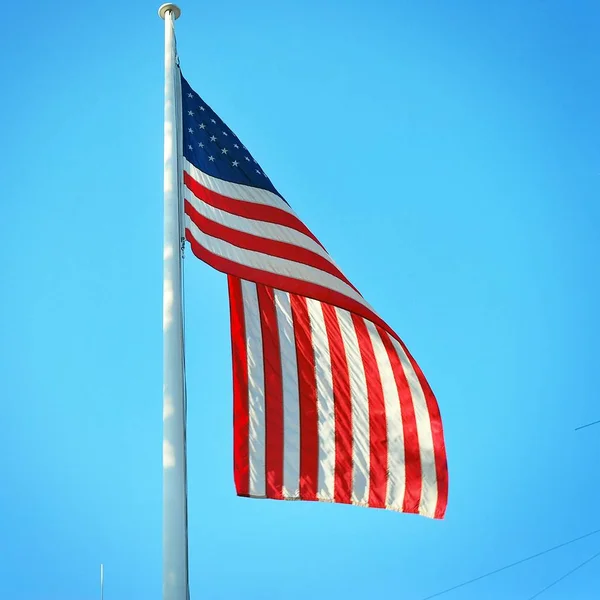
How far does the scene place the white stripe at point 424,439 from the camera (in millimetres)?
8664

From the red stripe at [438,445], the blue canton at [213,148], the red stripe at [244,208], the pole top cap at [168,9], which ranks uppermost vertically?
the pole top cap at [168,9]

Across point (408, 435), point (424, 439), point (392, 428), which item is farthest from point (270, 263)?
point (424, 439)

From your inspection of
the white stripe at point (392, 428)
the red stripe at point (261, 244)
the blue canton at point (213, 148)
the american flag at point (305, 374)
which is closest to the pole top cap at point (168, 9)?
the blue canton at point (213, 148)

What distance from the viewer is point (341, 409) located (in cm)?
894

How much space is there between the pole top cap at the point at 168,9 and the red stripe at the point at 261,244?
2935mm

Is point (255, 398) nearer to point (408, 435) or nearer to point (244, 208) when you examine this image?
point (408, 435)

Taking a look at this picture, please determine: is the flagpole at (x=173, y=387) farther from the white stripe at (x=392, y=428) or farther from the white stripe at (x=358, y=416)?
the white stripe at (x=392, y=428)

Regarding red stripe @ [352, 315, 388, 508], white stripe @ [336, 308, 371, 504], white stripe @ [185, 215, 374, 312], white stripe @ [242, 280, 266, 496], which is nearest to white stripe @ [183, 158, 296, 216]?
white stripe @ [185, 215, 374, 312]

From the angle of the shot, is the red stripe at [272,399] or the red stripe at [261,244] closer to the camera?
the red stripe at [272,399]

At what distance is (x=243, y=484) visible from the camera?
26.1 ft

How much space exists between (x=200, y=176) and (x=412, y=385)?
3472 millimetres

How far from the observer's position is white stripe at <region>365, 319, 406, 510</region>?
339 inches

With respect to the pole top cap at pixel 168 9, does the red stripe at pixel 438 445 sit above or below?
below

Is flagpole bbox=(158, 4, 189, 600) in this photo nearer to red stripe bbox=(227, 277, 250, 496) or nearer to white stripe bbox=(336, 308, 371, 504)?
red stripe bbox=(227, 277, 250, 496)
